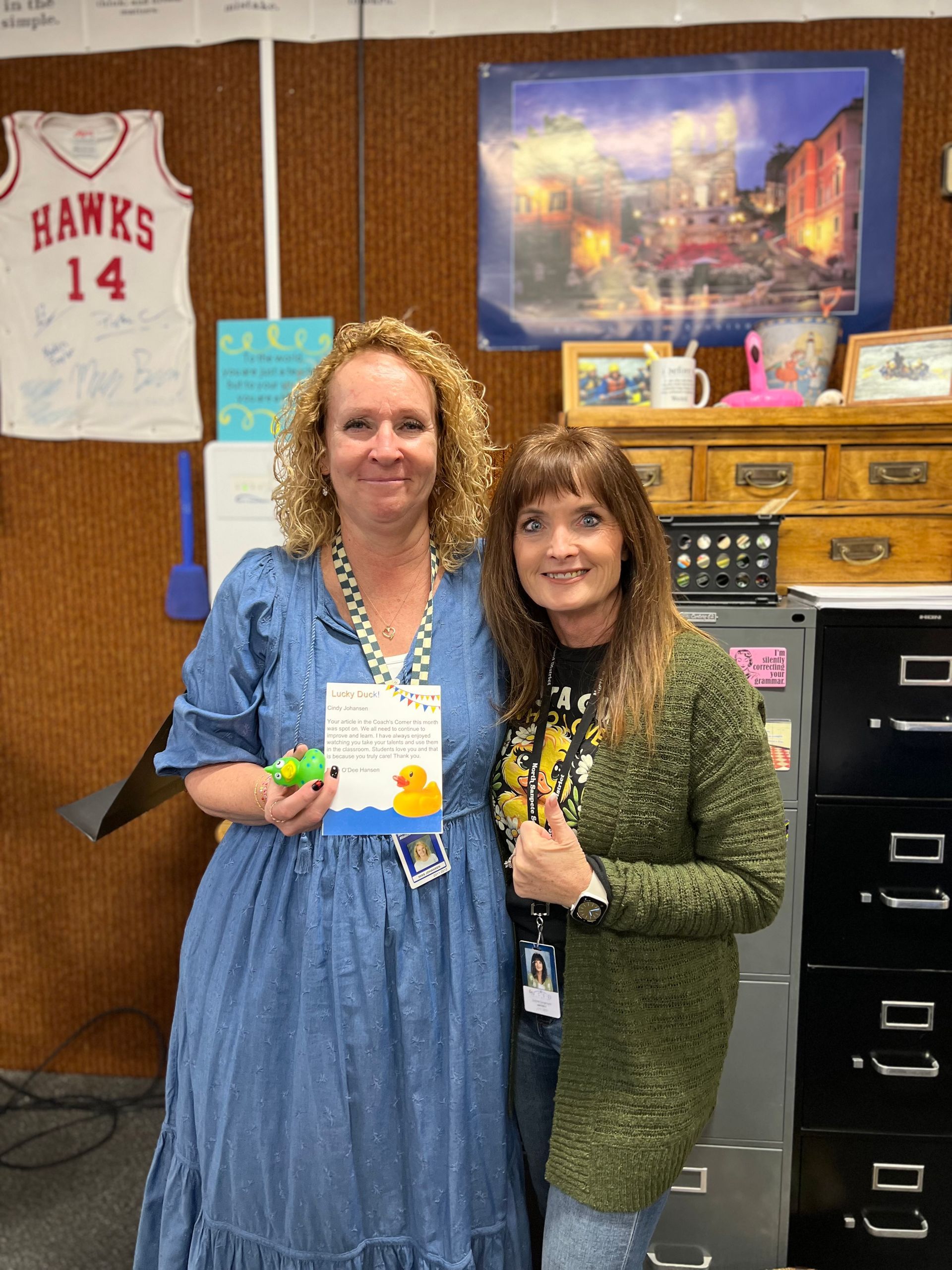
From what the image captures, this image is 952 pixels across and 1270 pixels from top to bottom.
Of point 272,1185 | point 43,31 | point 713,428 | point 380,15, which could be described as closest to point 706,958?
point 272,1185

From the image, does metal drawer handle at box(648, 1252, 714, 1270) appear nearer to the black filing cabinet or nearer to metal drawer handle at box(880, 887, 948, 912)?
the black filing cabinet

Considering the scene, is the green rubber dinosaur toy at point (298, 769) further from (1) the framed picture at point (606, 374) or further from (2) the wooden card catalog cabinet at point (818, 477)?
(1) the framed picture at point (606, 374)

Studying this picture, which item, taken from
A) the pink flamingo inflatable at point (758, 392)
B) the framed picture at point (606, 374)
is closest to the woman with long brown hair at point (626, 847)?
the pink flamingo inflatable at point (758, 392)

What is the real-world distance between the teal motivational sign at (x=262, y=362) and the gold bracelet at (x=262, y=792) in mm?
1271

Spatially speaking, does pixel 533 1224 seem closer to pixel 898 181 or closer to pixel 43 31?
pixel 898 181

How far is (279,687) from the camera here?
118 centimetres

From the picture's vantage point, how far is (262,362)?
7.15 ft

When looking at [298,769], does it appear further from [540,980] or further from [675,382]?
[675,382]

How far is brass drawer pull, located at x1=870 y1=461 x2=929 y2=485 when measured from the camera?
1.75 meters

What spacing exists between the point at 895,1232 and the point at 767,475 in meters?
1.59

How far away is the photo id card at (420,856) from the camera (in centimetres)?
117

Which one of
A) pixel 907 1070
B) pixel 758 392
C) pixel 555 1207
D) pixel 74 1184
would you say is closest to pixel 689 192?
pixel 758 392

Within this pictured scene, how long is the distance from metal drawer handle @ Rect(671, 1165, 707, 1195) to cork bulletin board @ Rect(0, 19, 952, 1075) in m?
1.46
